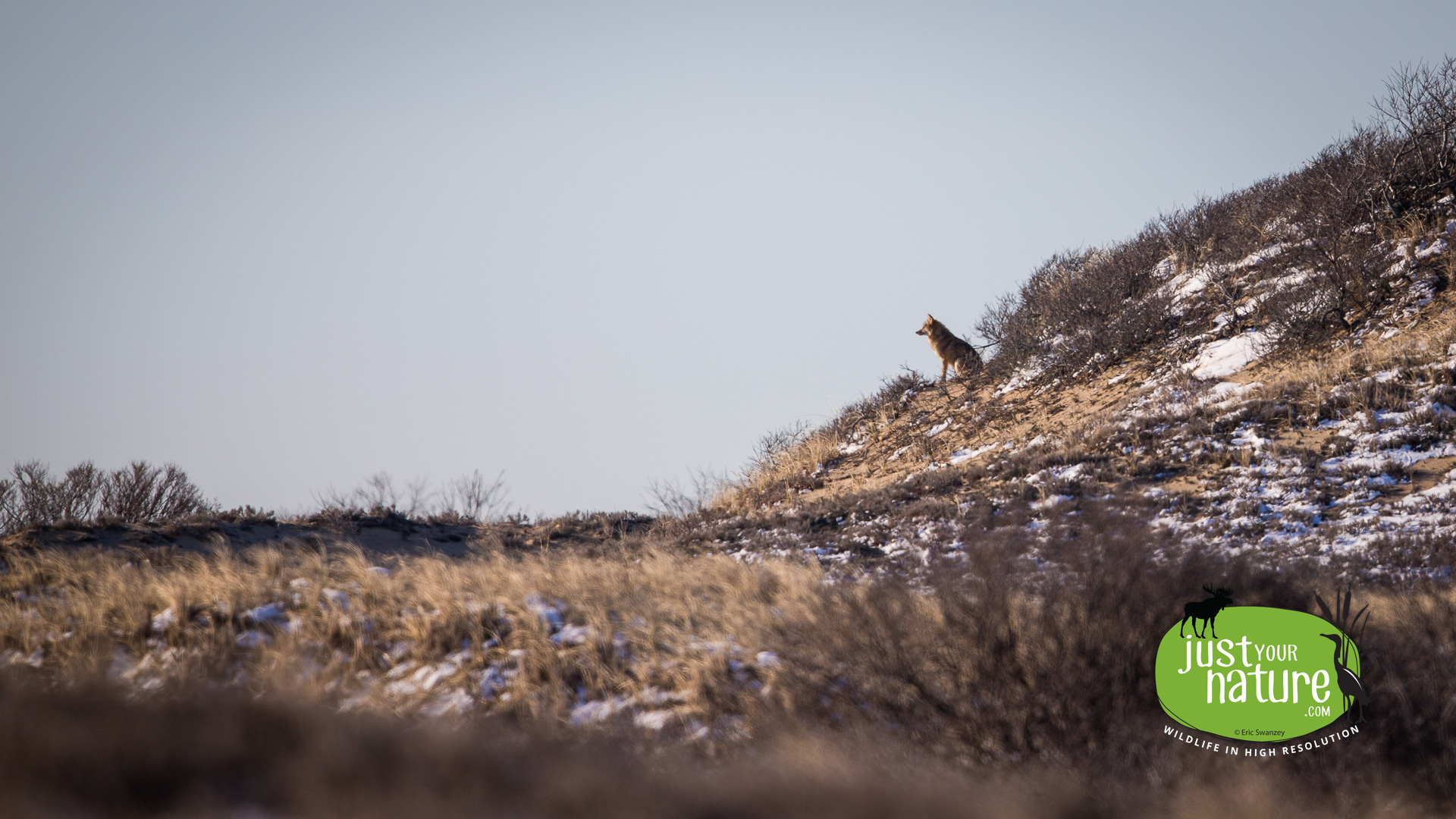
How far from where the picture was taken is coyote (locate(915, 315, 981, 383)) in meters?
21.8

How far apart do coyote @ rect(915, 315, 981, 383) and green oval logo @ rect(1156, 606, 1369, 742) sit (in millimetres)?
17918

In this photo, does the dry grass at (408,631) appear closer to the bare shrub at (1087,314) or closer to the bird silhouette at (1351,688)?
the bird silhouette at (1351,688)

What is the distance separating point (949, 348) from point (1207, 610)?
18490 millimetres

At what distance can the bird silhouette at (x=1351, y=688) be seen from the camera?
3893mm

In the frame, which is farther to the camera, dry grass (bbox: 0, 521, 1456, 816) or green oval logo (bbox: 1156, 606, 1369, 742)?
green oval logo (bbox: 1156, 606, 1369, 742)

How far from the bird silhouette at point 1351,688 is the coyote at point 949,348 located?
1810 cm

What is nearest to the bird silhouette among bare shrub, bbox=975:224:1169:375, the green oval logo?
the green oval logo

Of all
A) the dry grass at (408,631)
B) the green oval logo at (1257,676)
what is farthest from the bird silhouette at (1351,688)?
the dry grass at (408,631)

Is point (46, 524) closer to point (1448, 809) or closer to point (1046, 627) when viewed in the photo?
point (1046, 627)

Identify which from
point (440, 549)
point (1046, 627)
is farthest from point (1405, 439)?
point (440, 549)

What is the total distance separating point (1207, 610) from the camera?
13.6 feet

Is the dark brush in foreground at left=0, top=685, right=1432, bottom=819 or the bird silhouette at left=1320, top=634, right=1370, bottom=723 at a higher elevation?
the dark brush in foreground at left=0, top=685, right=1432, bottom=819

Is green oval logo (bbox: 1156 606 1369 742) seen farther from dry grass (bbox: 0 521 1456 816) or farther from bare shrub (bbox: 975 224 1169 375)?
bare shrub (bbox: 975 224 1169 375)

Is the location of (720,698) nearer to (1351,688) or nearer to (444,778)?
(444,778)
